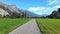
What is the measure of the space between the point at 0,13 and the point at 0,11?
3.39 meters

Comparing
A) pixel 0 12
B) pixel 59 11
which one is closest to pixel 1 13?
pixel 0 12

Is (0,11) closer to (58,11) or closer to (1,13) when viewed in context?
(1,13)

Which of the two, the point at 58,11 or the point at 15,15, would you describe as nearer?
the point at 15,15

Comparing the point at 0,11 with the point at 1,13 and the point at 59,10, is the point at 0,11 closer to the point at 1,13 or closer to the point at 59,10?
the point at 1,13

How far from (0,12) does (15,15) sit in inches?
438

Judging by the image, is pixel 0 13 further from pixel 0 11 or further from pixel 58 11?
pixel 58 11

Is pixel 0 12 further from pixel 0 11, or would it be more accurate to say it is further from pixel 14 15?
pixel 14 15

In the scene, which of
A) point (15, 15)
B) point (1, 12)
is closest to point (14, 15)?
point (15, 15)

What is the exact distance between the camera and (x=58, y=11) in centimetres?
16050

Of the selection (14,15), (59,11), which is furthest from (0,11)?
(59,11)

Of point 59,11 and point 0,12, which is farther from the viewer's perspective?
point 59,11

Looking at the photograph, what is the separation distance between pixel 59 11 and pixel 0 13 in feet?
195

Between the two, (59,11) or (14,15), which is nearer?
(14,15)

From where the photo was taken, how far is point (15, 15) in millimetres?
127812
